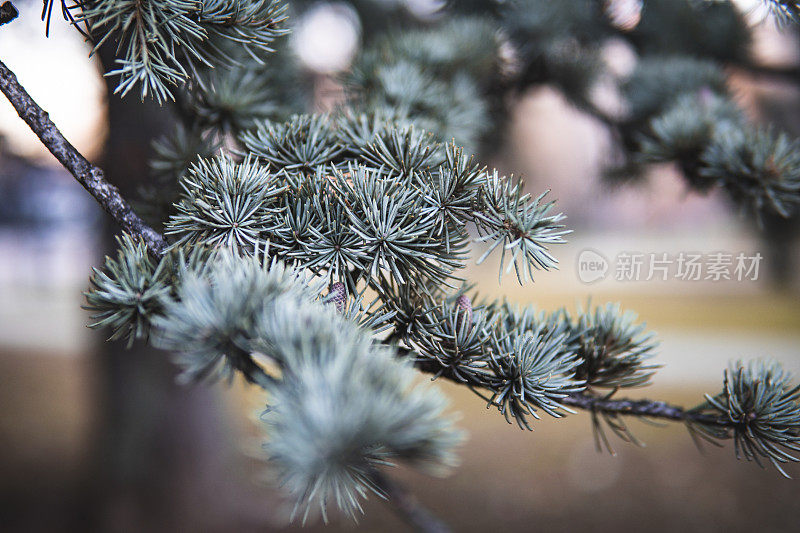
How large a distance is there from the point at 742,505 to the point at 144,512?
7.82 feet

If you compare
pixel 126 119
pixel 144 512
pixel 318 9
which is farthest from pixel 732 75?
pixel 144 512

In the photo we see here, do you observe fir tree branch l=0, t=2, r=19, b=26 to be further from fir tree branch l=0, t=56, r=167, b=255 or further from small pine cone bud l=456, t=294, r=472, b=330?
small pine cone bud l=456, t=294, r=472, b=330

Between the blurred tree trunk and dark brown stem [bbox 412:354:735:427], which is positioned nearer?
dark brown stem [bbox 412:354:735:427]

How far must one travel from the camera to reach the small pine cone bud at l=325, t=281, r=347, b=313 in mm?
427

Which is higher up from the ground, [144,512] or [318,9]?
[318,9]

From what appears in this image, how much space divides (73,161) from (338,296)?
0.26m

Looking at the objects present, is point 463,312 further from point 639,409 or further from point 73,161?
point 73,161

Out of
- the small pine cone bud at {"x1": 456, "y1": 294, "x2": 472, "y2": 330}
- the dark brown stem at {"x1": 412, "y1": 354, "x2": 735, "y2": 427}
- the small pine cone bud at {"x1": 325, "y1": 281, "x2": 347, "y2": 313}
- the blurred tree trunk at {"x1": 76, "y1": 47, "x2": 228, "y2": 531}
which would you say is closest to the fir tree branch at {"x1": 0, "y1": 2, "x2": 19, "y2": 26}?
the small pine cone bud at {"x1": 325, "y1": 281, "x2": 347, "y2": 313}

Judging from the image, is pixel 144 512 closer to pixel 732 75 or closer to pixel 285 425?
pixel 285 425

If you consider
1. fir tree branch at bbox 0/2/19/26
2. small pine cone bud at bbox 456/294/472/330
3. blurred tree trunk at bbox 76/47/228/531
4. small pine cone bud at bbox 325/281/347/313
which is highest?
fir tree branch at bbox 0/2/19/26

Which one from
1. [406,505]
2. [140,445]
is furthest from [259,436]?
[406,505]

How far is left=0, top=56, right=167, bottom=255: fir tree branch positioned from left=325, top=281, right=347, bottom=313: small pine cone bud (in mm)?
152

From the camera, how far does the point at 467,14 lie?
1.24m

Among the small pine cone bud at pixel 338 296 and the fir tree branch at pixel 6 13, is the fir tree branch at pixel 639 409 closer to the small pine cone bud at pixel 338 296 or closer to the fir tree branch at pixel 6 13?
the small pine cone bud at pixel 338 296
